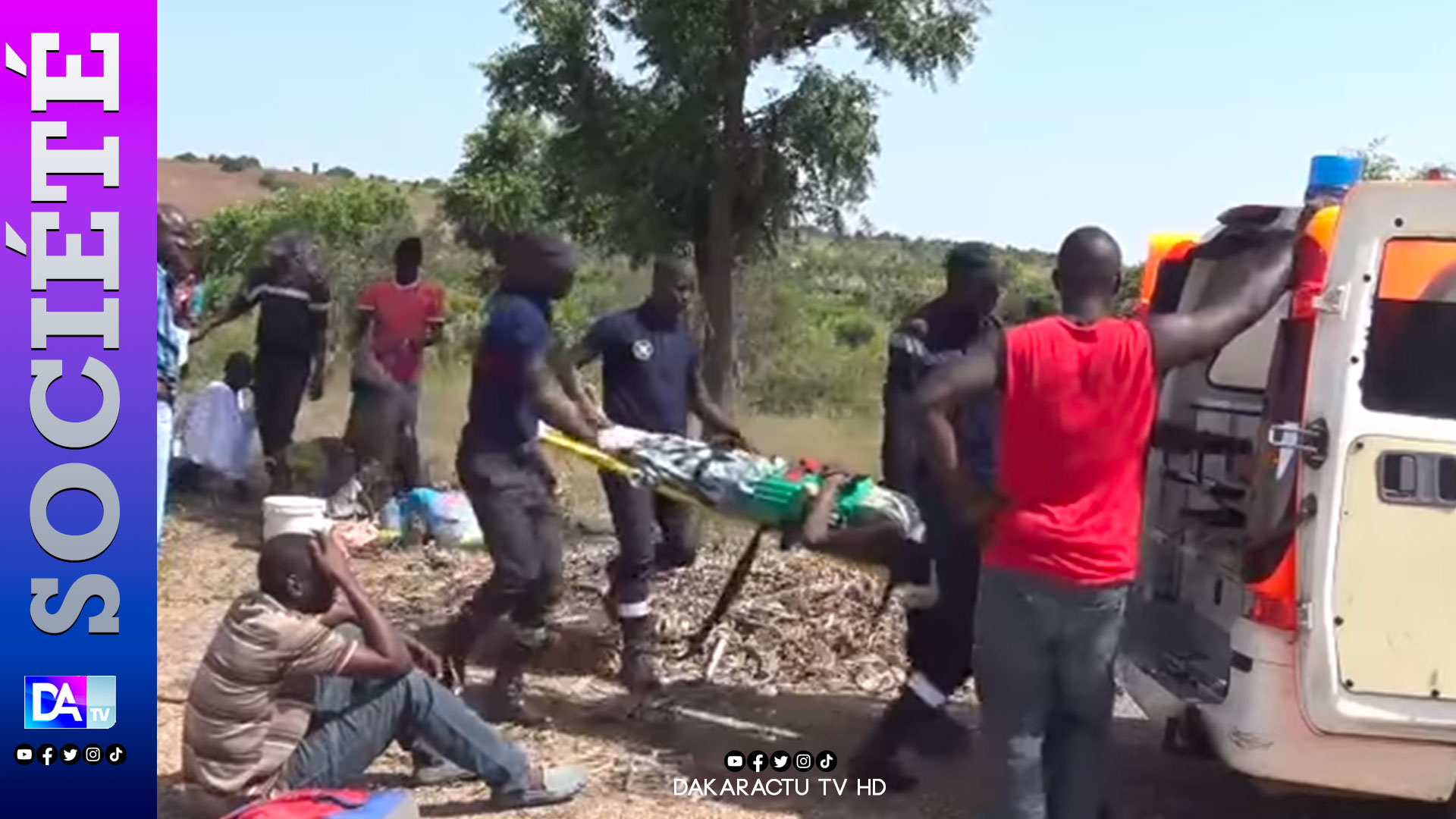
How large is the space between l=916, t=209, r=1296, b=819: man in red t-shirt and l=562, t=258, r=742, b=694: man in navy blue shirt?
2.40m

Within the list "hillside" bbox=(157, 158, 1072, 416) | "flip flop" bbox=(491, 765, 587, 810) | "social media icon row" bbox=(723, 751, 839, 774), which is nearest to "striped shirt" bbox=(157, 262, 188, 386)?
"flip flop" bbox=(491, 765, 587, 810)

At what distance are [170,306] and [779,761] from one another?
2995 mm

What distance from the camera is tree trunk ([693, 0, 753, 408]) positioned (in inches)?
465

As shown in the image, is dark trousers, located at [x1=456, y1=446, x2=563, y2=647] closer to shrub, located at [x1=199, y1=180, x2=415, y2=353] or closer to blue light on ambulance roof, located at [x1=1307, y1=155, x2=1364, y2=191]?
blue light on ambulance roof, located at [x1=1307, y1=155, x2=1364, y2=191]

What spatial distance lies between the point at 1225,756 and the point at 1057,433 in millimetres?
1098

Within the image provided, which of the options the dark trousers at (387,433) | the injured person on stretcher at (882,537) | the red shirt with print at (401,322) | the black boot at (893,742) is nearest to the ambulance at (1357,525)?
the black boot at (893,742)

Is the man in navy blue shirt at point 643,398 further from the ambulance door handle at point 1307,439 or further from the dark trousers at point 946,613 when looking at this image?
the ambulance door handle at point 1307,439

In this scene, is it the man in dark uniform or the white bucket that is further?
the man in dark uniform

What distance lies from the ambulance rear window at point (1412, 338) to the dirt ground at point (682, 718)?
1635 millimetres

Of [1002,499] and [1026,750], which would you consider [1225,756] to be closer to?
[1026,750]

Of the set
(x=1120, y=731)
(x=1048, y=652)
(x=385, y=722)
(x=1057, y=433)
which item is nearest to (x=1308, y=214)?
(x=1057, y=433)

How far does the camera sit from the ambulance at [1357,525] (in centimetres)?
484

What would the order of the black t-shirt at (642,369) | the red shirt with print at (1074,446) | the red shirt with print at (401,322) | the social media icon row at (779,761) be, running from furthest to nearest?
the red shirt with print at (401,322) < the black t-shirt at (642,369) < the social media icon row at (779,761) < the red shirt with print at (1074,446)

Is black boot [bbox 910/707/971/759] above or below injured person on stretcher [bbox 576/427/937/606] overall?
below
